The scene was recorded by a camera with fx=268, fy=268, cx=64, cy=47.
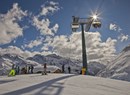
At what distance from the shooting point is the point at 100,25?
2609 centimetres

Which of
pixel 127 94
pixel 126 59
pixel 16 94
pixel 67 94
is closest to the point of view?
pixel 16 94

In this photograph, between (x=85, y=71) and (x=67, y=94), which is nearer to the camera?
(x=67, y=94)

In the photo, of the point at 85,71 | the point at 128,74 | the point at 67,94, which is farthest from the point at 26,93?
the point at 128,74

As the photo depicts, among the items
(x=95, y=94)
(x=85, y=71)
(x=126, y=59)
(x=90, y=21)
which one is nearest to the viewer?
(x=95, y=94)

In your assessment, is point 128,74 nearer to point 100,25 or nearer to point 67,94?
point 100,25

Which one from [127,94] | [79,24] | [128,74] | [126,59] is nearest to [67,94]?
[127,94]

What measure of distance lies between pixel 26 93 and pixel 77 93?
187cm

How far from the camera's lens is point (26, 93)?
8172 mm

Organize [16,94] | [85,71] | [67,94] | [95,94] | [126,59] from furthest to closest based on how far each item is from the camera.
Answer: [126,59], [85,71], [95,94], [67,94], [16,94]

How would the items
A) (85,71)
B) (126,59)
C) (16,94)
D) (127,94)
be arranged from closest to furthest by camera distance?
1. (16,94)
2. (127,94)
3. (85,71)
4. (126,59)

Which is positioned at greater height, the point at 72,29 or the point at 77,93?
the point at 72,29

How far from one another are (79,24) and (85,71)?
230 inches

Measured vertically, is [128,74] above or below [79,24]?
below

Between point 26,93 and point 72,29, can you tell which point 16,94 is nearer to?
point 26,93
